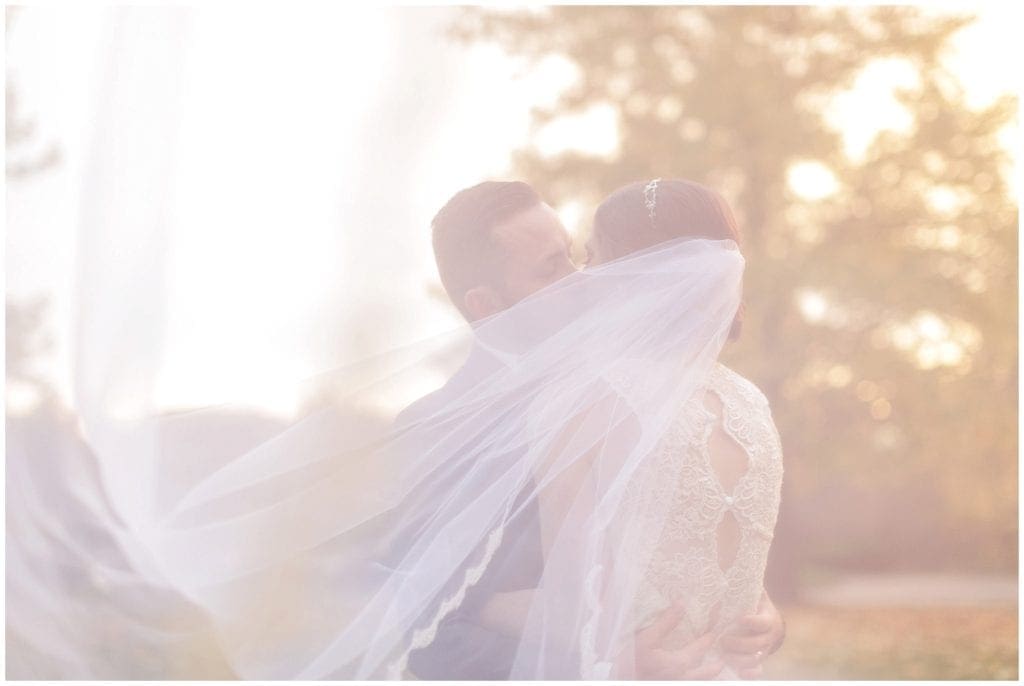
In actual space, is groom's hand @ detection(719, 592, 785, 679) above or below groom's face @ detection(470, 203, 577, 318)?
below

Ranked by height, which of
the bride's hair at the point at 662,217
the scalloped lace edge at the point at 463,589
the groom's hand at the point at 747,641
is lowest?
the groom's hand at the point at 747,641

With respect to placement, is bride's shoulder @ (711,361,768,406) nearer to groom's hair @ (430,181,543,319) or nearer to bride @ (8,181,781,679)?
bride @ (8,181,781,679)

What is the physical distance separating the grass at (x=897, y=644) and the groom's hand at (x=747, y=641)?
6.52 m

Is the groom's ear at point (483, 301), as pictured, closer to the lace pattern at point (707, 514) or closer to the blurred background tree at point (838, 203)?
the lace pattern at point (707, 514)

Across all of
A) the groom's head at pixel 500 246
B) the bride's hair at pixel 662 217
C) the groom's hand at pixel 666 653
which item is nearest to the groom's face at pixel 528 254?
the groom's head at pixel 500 246

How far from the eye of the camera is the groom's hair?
7.96 ft

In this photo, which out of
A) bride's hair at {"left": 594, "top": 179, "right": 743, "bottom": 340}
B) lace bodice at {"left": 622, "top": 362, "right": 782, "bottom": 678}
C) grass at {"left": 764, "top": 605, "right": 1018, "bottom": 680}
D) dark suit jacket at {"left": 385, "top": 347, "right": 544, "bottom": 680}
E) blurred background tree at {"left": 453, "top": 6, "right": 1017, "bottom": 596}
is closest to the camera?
lace bodice at {"left": 622, "top": 362, "right": 782, "bottom": 678}

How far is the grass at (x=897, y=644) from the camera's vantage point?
8.38 meters

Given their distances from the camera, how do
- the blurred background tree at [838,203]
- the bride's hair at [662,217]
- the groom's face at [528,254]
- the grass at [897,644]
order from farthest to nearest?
1. the blurred background tree at [838,203]
2. the grass at [897,644]
3. the groom's face at [528,254]
4. the bride's hair at [662,217]

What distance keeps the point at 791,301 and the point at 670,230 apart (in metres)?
6.85

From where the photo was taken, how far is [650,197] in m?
2.30

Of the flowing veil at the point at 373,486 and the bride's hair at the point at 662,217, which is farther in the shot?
the bride's hair at the point at 662,217

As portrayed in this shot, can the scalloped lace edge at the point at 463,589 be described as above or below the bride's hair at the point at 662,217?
below

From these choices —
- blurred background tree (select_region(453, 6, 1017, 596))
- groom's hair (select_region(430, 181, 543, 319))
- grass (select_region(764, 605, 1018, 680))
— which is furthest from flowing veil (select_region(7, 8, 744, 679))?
grass (select_region(764, 605, 1018, 680))
